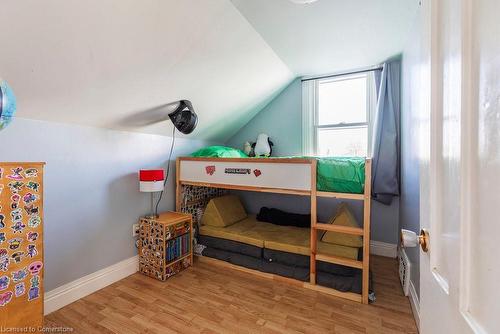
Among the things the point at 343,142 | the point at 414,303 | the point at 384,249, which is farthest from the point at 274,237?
the point at 343,142

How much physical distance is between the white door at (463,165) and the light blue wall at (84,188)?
2.27m

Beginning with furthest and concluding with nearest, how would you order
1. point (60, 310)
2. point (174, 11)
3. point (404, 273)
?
point (404, 273) → point (60, 310) → point (174, 11)

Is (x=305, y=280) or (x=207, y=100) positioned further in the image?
(x=207, y=100)

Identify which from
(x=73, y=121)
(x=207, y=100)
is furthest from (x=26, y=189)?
(x=207, y=100)

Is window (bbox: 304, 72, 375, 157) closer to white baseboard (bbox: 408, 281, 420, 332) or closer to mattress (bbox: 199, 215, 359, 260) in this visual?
mattress (bbox: 199, 215, 359, 260)

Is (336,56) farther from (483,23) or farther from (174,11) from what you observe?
(483,23)

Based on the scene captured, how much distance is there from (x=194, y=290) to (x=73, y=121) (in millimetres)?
1757

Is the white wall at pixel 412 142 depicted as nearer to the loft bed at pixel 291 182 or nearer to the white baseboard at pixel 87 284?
the loft bed at pixel 291 182

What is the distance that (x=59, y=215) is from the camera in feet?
5.75

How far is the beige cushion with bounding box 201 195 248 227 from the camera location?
268 centimetres

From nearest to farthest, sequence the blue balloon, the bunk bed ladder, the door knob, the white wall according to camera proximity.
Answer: the door knob → the blue balloon → the white wall → the bunk bed ladder

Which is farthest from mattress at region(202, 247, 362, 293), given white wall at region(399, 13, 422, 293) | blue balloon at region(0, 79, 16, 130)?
blue balloon at region(0, 79, 16, 130)

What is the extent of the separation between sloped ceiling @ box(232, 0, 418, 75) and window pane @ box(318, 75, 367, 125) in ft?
1.05

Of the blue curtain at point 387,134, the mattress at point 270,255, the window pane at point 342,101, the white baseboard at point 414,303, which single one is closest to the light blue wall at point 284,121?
the window pane at point 342,101
